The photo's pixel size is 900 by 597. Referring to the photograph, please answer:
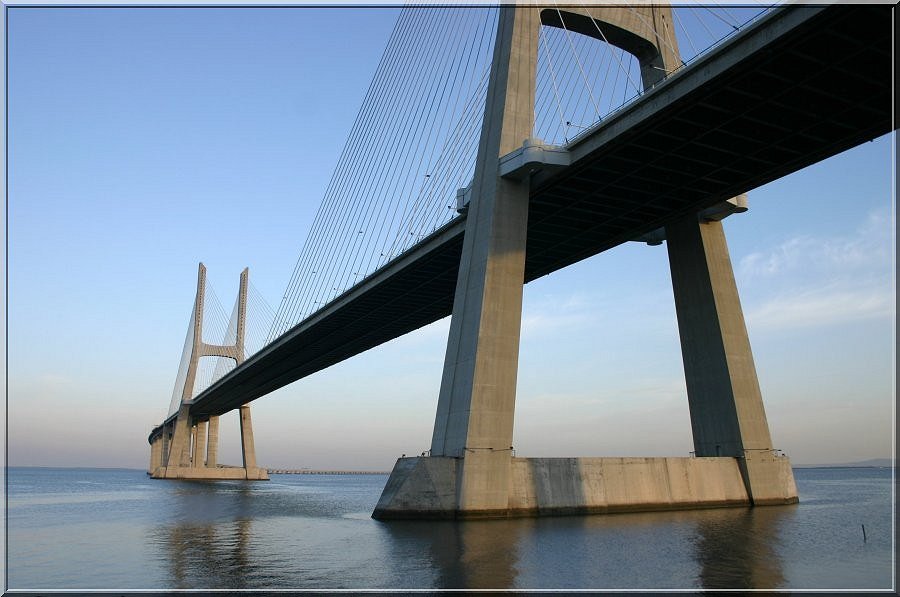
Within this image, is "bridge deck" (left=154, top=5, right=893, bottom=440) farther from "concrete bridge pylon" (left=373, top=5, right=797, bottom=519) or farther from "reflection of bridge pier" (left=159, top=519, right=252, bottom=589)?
"reflection of bridge pier" (left=159, top=519, right=252, bottom=589)

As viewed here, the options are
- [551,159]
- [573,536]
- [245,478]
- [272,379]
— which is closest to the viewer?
[573,536]

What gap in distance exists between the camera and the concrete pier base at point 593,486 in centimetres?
2539

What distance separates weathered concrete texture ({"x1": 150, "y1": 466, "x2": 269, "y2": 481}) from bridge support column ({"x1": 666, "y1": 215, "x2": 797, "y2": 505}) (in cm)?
8043

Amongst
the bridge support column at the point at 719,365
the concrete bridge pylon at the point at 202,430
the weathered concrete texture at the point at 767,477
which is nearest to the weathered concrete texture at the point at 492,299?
the bridge support column at the point at 719,365

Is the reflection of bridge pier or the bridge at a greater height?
the bridge

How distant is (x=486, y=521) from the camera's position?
2483cm

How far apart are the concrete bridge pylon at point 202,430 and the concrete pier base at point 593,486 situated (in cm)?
7386

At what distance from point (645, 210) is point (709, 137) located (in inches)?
273

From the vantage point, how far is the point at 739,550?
17.9 m

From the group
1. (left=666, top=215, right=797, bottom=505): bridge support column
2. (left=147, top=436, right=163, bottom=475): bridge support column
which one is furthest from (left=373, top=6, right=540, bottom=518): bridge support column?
(left=147, top=436, right=163, bottom=475): bridge support column

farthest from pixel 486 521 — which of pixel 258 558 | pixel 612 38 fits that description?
pixel 612 38

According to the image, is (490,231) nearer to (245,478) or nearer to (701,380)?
(701,380)

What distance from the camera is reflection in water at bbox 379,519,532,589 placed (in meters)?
14.3

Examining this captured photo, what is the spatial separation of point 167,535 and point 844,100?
25570 mm
